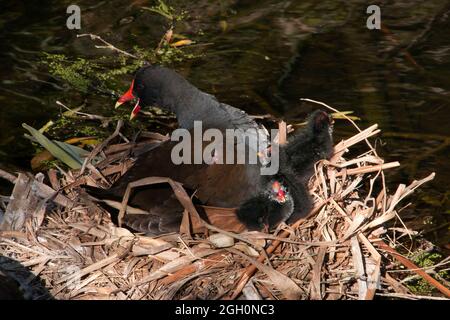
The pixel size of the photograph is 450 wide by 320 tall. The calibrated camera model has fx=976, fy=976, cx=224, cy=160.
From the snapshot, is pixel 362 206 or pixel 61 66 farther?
pixel 61 66

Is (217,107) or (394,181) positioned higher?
(217,107)

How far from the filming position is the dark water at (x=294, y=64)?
5.68 m

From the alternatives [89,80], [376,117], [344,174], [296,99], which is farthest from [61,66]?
[344,174]

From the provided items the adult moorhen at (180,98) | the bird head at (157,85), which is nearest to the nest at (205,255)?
the adult moorhen at (180,98)

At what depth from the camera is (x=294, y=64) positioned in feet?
21.0

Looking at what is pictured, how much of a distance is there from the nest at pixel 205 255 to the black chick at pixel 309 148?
7cm

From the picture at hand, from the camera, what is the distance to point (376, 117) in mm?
5875

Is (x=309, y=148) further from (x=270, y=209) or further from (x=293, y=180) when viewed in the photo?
(x=270, y=209)

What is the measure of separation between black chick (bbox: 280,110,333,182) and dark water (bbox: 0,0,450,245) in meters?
0.96

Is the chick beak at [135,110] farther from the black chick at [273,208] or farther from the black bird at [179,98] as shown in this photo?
the black chick at [273,208]

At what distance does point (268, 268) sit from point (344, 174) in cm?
71

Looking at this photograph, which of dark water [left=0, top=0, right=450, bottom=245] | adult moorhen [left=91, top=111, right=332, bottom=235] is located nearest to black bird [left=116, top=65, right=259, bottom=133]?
adult moorhen [left=91, top=111, right=332, bottom=235]
